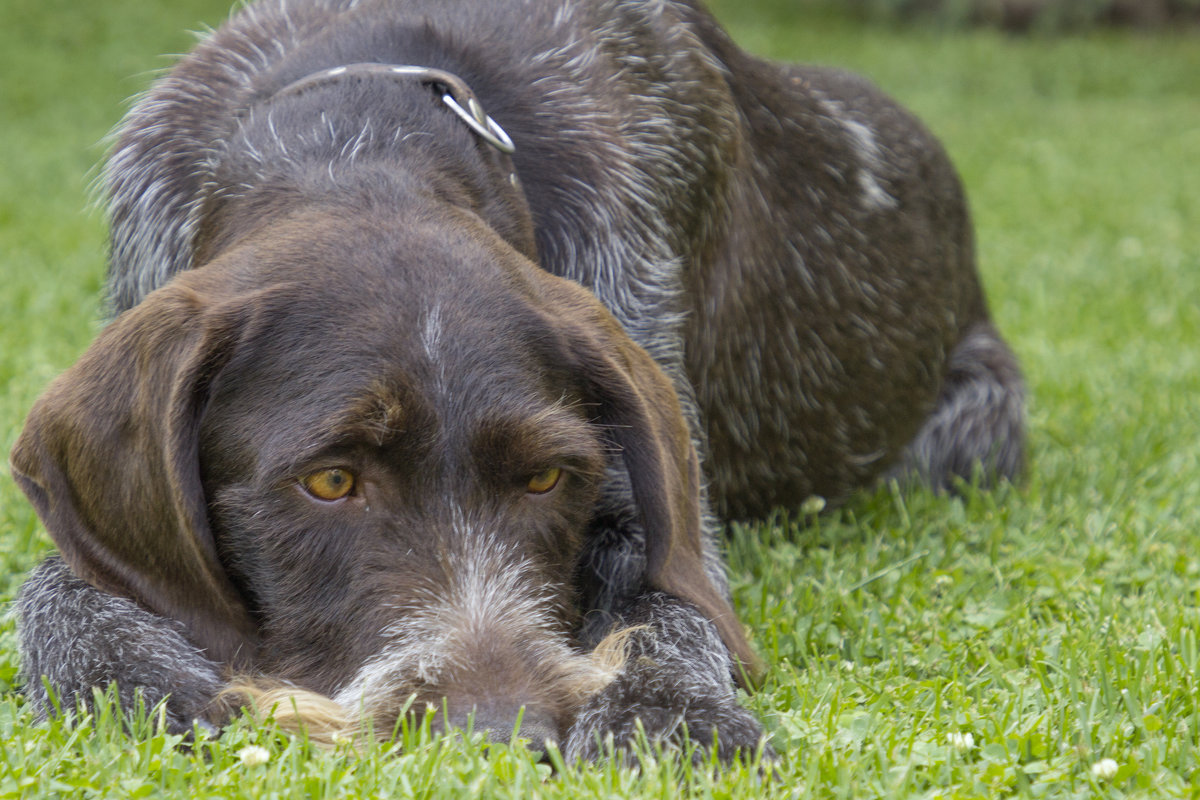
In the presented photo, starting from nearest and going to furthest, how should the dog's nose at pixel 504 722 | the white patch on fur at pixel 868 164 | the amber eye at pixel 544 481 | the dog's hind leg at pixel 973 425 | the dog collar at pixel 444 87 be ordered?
1. the dog's nose at pixel 504 722
2. the amber eye at pixel 544 481
3. the dog collar at pixel 444 87
4. the white patch on fur at pixel 868 164
5. the dog's hind leg at pixel 973 425

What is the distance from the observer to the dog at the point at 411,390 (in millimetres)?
2850

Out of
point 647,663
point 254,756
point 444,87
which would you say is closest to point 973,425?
point 444,87

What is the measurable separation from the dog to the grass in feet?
0.57

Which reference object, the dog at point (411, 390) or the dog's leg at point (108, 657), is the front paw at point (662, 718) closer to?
the dog at point (411, 390)

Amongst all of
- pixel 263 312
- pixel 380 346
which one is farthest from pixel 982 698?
pixel 263 312

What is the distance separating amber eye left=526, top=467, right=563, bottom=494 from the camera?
3002 millimetres

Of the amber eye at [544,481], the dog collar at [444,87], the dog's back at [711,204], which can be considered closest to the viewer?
the amber eye at [544,481]

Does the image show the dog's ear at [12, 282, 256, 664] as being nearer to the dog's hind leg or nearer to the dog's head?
Answer: the dog's head

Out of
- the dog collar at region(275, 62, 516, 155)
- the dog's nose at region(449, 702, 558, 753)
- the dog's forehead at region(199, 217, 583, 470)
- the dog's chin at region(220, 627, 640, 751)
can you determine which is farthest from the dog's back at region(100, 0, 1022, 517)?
the dog's nose at region(449, 702, 558, 753)

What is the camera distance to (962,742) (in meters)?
2.84

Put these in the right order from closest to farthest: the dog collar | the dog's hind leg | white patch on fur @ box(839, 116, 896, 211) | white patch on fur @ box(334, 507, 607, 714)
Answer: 1. white patch on fur @ box(334, 507, 607, 714)
2. the dog collar
3. white patch on fur @ box(839, 116, 896, 211)
4. the dog's hind leg

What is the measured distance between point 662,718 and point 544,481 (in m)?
0.53

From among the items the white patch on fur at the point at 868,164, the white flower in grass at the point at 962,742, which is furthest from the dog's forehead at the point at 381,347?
the white patch on fur at the point at 868,164

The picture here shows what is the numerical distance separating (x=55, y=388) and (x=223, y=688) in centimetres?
70
